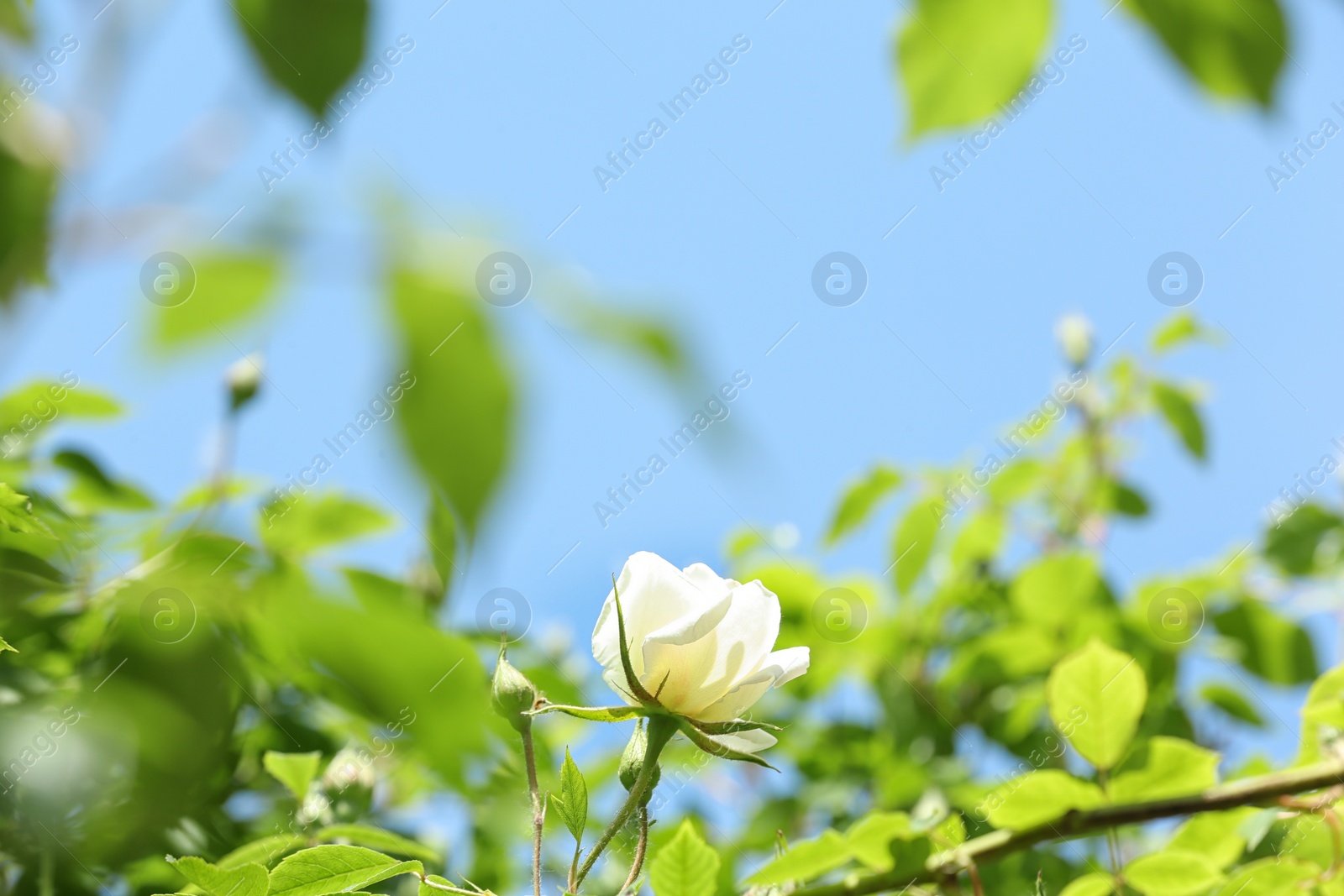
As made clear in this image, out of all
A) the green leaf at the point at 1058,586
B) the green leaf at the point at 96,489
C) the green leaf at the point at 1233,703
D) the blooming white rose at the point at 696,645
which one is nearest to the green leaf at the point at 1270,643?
the green leaf at the point at 1233,703

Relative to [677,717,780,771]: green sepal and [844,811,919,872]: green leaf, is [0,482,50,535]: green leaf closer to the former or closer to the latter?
[677,717,780,771]: green sepal

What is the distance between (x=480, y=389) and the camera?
26 cm

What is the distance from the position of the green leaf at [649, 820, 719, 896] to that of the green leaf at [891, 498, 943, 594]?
99 centimetres

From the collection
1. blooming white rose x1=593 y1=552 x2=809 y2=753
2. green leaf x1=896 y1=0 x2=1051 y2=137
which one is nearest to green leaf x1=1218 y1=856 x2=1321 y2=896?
blooming white rose x1=593 y1=552 x2=809 y2=753

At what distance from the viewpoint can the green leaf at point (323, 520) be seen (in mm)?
972

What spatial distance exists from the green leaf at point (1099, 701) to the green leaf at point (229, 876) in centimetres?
59

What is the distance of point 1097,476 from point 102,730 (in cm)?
152

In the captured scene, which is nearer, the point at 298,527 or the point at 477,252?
the point at 477,252

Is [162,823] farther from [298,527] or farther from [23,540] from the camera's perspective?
[298,527]

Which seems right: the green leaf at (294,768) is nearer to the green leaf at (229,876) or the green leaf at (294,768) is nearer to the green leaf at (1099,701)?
the green leaf at (229,876)

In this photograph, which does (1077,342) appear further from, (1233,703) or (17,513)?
(17,513)

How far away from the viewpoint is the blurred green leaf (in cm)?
29

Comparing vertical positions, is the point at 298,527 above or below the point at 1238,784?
above

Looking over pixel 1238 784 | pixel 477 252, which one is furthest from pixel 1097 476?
pixel 477 252
